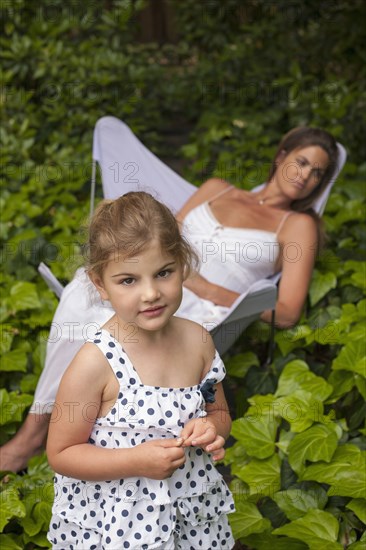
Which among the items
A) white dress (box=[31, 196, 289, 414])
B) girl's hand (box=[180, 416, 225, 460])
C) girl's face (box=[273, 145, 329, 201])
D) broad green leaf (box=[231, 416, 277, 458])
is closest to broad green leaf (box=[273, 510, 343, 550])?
broad green leaf (box=[231, 416, 277, 458])

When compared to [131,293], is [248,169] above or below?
below

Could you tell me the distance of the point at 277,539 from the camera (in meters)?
2.20

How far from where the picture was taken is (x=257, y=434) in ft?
8.31

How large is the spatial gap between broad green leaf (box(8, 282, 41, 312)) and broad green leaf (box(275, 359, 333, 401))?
3.37 ft

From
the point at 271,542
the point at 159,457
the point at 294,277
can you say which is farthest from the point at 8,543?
the point at 294,277

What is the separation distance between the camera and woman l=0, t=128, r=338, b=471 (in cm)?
304

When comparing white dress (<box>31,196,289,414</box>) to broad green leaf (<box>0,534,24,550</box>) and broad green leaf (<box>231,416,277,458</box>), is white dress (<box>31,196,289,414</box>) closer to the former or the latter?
broad green leaf (<box>231,416,277,458</box>)

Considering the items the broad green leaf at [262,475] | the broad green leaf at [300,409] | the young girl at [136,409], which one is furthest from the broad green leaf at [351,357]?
the young girl at [136,409]

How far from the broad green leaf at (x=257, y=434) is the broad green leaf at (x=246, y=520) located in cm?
20

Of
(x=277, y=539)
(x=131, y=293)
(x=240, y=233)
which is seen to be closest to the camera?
(x=131, y=293)

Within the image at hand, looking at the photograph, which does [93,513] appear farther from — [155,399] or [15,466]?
[15,466]

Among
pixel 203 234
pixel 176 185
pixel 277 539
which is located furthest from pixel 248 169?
pixel 277 539

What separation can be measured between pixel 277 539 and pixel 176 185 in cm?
194

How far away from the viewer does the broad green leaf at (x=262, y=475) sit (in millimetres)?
2404
